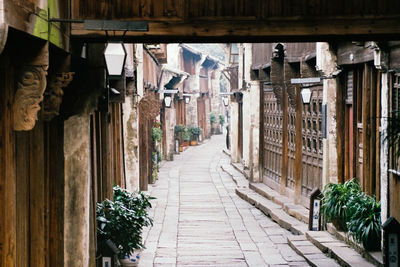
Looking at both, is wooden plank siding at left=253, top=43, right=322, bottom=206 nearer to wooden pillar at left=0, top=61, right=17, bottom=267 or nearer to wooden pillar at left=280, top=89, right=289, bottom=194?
wooden pillar at left=280, top=89, right=289, bottom=194

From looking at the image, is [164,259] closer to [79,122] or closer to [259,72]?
[79,122]

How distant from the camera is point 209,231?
12.9 metres

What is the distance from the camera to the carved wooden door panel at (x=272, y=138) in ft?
56.0

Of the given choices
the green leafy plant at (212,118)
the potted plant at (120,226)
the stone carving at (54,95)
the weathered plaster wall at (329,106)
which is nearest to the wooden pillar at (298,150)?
the weathered plaster wall at (329,106)

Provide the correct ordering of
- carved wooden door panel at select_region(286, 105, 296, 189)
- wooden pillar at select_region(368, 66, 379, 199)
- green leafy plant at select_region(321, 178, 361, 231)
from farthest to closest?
carved wooden door panel at select_region(286, 105, 296, 189) → green leafy plant at select_region(321, 178, 361, 231) → wooden pillar at select_region(368, 66, 379, 199)

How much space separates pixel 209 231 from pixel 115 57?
22.7 feet

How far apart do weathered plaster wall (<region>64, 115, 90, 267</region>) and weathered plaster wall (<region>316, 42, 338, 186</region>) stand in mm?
5671

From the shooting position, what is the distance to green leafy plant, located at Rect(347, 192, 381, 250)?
8961mm

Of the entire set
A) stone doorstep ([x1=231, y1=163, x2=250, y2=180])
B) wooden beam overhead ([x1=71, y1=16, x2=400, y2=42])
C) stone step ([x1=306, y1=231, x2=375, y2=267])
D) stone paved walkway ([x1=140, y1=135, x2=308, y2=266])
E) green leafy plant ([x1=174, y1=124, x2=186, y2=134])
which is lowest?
stone paved walkway ([x1=140, y1=135, x2=308, y2=266])

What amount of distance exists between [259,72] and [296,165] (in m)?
4.66

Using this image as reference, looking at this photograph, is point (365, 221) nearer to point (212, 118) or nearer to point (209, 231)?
point (209, 231)

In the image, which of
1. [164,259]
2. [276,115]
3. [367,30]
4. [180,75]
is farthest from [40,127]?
[180,75]

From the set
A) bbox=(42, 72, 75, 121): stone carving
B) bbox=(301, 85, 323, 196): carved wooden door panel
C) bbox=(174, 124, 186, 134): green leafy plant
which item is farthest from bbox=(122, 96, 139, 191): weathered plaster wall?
bbox=(174, 124, 186, 134): green leafy plant

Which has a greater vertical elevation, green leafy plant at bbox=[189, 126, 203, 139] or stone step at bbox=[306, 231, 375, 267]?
green leafy plant at bbox=[189, 126, 203, 139]
